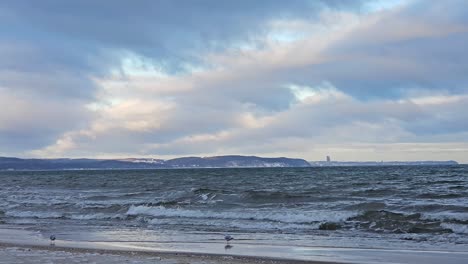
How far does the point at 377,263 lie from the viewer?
12930 mm

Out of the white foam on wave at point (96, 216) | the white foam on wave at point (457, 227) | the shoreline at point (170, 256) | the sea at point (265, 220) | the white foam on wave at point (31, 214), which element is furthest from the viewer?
the white foam on wave at point (31, 214)

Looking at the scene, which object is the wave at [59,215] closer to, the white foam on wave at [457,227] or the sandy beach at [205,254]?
the sandy beach at [205,254]

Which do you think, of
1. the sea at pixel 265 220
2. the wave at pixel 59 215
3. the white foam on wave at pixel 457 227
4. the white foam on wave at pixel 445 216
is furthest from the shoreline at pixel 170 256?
the wave at pixel 59 215

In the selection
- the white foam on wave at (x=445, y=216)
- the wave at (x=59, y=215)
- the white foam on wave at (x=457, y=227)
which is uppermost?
the white foam on wave at (x=445, y=216)

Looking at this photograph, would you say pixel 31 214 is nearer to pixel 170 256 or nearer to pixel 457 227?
pixel 170 256

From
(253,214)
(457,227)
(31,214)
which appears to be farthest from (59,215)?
(457,227)

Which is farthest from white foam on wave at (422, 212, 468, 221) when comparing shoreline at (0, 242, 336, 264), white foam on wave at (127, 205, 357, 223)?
shoreline at (0, 242, 336, 264)

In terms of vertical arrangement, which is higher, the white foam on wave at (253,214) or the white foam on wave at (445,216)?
the white foam on wave at (445,216)

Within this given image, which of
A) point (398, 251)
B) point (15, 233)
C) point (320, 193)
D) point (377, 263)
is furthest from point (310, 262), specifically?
point (320, 193)

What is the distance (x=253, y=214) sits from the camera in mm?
26578

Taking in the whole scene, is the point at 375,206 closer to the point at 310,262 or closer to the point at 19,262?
the point at 310,262

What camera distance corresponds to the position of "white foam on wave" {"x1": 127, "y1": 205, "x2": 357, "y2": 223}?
79.8 feet

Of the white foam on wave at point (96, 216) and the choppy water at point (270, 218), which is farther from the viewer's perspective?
the white foam on wave at point (96, 216)

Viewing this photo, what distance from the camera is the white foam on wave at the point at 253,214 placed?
24328 mm
